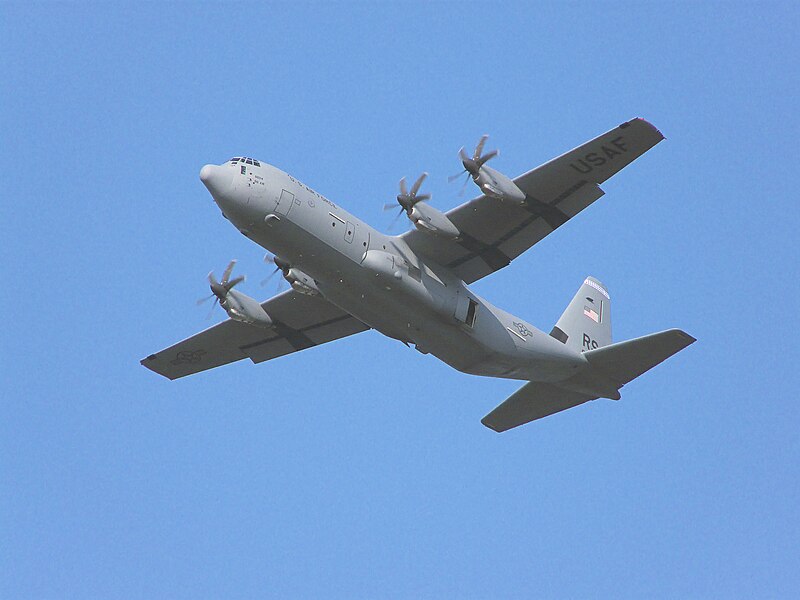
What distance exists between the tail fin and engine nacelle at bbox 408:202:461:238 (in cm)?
734

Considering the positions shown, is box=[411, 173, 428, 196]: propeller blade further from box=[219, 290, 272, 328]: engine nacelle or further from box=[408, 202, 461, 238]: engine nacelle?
box=[219, 290, 272, 328]: engine nacelle

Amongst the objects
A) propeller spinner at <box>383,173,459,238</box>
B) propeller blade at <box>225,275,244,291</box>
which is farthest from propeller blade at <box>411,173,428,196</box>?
propeller blade at <box>225,275,244,291</box>

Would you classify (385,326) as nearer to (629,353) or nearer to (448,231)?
(448,231)

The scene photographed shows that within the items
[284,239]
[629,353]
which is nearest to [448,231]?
[284,239]

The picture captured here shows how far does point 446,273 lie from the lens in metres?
37.5

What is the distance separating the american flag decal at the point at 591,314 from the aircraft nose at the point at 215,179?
1532cm

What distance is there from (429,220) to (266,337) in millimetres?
9515

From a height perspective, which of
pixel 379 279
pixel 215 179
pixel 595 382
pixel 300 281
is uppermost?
pixel 215 179

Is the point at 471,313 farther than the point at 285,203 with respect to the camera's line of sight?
Yes

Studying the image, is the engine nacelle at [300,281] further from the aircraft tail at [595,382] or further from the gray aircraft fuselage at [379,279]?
the aircraft tail at [595,382]

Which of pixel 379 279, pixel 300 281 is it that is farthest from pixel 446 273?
pixel 300 281

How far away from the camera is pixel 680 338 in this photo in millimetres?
36812

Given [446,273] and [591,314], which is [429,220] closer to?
[446,273]

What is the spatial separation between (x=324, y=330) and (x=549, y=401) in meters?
8.39
